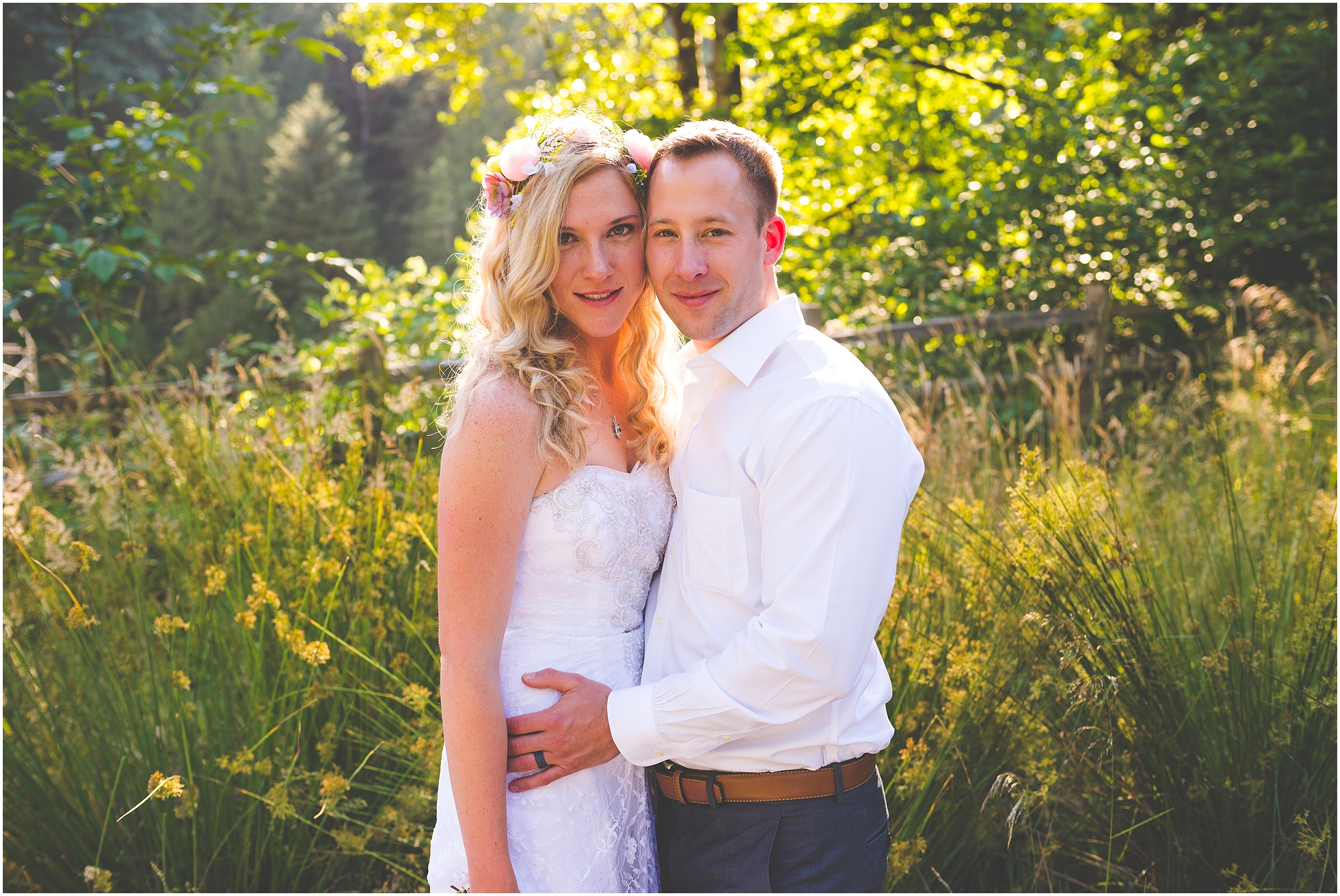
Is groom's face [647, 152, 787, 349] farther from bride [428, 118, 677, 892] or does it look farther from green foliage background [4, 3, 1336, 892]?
green foliage background [4, 3, 1336, 892]

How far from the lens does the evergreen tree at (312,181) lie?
90.6 feet

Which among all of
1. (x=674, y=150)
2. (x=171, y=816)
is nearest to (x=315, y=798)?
(x=171, y=816)

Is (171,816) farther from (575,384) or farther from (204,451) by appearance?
(575,384)

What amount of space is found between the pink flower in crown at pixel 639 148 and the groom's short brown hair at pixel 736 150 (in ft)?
0.20

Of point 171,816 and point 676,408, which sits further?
point 171,816

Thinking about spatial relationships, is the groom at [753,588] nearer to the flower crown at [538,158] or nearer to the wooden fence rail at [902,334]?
the flower crown at [538,158]

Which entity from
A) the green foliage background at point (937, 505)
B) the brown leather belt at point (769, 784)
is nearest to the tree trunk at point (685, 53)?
the green foliage background at point (937, 505)

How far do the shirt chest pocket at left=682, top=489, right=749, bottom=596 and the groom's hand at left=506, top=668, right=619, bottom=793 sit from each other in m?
0.34

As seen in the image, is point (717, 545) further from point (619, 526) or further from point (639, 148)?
point (639, 148)

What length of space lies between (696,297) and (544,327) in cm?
39

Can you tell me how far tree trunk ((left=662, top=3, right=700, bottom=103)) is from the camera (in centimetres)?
1038

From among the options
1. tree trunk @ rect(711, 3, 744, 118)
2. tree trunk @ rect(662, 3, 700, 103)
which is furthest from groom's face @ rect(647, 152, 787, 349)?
tree trunk @ rect(662, 3, 700, 103)

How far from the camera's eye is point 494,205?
209cm

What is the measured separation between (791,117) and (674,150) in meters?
8.12
